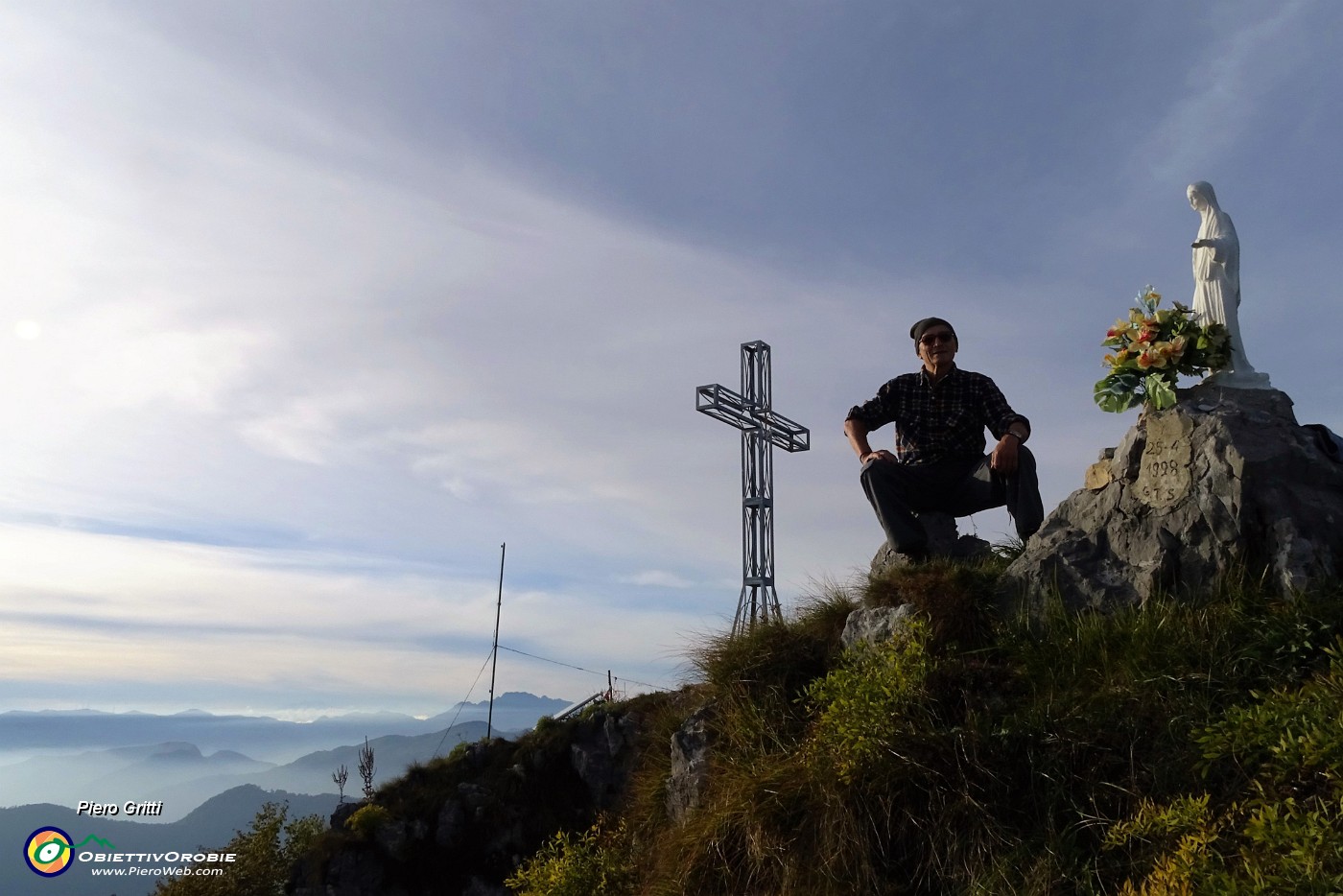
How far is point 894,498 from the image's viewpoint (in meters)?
7.66

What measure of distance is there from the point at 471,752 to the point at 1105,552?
19826mm

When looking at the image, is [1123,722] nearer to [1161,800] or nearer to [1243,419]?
[1161,800]

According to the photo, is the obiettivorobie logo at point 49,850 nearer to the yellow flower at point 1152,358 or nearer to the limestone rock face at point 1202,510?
the limestone rock face at point 1202,510

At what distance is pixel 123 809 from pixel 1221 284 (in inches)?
Result: 693

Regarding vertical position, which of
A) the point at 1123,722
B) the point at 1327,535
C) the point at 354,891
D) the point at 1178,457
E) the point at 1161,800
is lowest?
the point at 354,891

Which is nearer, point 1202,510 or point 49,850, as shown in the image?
point 1202,510

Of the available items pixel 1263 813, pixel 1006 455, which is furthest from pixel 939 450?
pixel 1263 813

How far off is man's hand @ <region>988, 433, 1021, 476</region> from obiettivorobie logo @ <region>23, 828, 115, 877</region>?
1397cm

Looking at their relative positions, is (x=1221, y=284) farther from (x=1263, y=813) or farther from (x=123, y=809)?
(x=123, y=809)

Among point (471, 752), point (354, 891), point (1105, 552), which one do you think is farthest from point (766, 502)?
point (1105, 552)

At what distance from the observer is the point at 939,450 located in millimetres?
8039

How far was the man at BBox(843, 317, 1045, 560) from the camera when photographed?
24.7 feet

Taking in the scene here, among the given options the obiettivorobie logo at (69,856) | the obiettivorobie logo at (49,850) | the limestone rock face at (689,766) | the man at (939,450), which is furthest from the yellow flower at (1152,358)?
the obiettivorobie logo at (49,850)

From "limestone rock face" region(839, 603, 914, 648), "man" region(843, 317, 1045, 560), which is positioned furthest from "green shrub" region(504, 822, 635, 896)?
"man" region(843, 317, 1045, 560)
